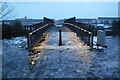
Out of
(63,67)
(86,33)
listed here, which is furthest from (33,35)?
(63,67)

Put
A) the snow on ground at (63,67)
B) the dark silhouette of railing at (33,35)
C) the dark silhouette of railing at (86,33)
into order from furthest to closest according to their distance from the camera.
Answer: the dark silhouette of railing at (86,33)
the dark silhouette of railing at (33,35)
the snow on ground at (63,67)

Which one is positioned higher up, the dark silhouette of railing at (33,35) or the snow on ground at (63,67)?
the dark silhouette of railing at (33,35)

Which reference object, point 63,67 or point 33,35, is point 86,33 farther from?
point 63,67

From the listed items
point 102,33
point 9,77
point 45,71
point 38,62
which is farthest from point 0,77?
point 102,33

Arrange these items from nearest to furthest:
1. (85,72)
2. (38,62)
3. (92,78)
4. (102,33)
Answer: (92,78) < (85,72) < (38,62) < (102,33)

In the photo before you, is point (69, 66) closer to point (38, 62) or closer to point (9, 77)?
point (38, 62)

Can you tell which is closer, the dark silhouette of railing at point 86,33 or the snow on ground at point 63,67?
the snow on ground at point 63,67

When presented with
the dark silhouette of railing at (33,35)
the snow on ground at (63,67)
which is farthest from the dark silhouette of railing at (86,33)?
the dark silhouette of railing at (33,35)

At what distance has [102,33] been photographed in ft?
27.8

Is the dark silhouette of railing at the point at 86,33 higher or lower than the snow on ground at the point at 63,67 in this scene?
higher

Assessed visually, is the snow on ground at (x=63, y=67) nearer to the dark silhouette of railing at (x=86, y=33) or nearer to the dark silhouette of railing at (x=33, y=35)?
the dark silhouette of railing at (x=33, y=35)

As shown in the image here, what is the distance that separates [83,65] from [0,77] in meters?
2.48

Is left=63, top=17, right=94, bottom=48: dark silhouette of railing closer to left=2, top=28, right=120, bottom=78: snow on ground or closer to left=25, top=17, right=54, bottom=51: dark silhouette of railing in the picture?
left=2, top=28, right=120, bottom=78: snow on ground

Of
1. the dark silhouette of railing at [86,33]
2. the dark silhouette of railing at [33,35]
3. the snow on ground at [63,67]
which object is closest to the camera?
the snow on ground at [63,67]
